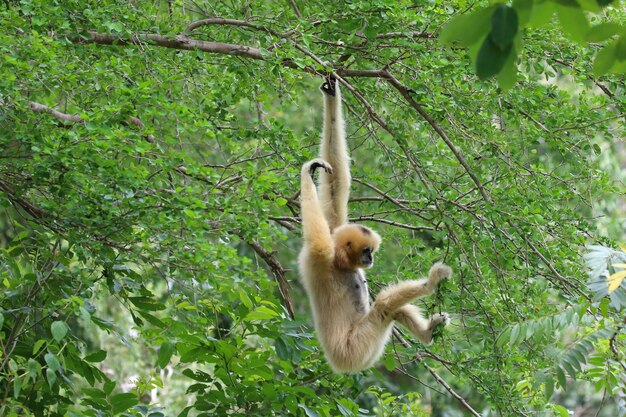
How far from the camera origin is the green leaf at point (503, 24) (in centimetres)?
191

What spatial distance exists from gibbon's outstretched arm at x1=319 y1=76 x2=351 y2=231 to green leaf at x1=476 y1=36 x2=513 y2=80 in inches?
153

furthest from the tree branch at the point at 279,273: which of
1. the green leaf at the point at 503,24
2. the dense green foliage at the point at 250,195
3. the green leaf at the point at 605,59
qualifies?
the green leaf at the point at 503,24

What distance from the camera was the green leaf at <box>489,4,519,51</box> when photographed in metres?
1.91

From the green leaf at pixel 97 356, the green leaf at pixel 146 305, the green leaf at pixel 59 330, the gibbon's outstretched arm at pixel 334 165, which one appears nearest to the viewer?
the green leaf at pixel 59 330

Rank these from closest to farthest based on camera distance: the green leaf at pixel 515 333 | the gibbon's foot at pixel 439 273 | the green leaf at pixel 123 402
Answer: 1. the green leaf at pixel 515 333
2. the green leaf at pixel 123 402
3. the gibbon's foot at pixel 439 273

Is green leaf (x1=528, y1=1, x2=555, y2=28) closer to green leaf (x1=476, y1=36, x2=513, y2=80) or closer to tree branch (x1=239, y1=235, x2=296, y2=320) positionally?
green leaf (x1=476, y1=36, x2=513, y2=80)

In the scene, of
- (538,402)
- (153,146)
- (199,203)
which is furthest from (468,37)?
(538,402)

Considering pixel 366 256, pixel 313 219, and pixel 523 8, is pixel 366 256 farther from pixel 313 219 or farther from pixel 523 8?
pixel 523 8

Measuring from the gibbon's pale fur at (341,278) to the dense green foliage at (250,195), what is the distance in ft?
0.59

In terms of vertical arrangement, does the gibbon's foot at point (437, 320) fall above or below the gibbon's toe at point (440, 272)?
below

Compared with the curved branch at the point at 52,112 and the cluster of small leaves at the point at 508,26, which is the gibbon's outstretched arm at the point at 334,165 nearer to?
the curved branch at the point at 52,112

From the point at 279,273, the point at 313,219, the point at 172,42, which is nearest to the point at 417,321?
the point at 313,219

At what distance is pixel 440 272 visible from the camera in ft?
16.5

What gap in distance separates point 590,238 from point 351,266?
1.85 m
